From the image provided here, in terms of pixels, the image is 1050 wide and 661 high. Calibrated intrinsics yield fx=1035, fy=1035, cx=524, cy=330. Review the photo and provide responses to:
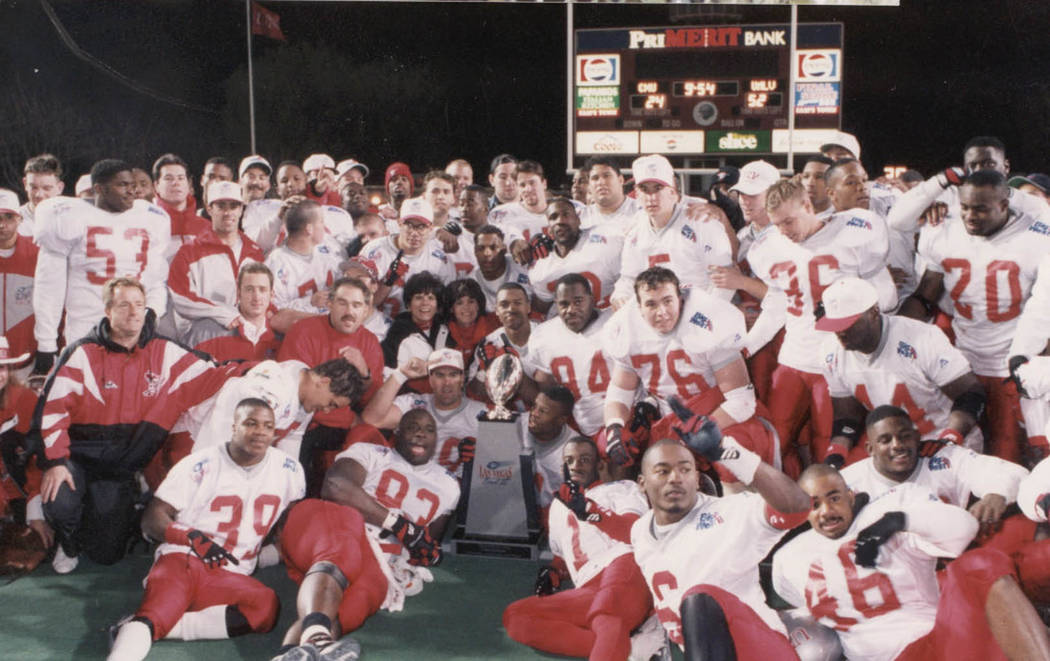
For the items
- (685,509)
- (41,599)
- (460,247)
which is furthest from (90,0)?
(685,509)

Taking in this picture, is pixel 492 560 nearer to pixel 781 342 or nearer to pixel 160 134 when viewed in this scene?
pixel 781 342

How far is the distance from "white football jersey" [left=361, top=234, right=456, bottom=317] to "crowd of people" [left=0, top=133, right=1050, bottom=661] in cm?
2

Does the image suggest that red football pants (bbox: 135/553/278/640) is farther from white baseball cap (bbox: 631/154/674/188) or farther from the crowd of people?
white baseball cap (bbox: 631/154/674/188)

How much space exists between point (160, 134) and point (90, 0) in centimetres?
389

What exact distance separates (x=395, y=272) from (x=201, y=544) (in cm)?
259

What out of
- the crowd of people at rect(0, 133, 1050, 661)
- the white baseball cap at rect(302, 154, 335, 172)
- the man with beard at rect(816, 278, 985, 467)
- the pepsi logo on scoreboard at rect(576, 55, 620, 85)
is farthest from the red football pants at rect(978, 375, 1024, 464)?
the pepsi logo on scoreboard at rect(576, 55, 620, 85)

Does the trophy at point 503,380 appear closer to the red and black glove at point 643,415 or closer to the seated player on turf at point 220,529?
the red and black glove at point 643,415

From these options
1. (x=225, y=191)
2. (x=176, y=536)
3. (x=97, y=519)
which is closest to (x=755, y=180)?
(x=225, y=191)

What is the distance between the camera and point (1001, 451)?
16.6ft

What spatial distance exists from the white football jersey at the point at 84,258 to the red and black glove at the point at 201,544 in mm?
1913

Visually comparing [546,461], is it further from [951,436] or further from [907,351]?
[951,436]

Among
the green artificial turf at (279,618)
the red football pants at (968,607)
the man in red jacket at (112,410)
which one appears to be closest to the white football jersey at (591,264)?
the green artificial turf at (279,618)

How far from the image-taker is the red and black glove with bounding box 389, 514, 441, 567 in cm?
486

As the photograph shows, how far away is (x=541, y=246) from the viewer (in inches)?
247
